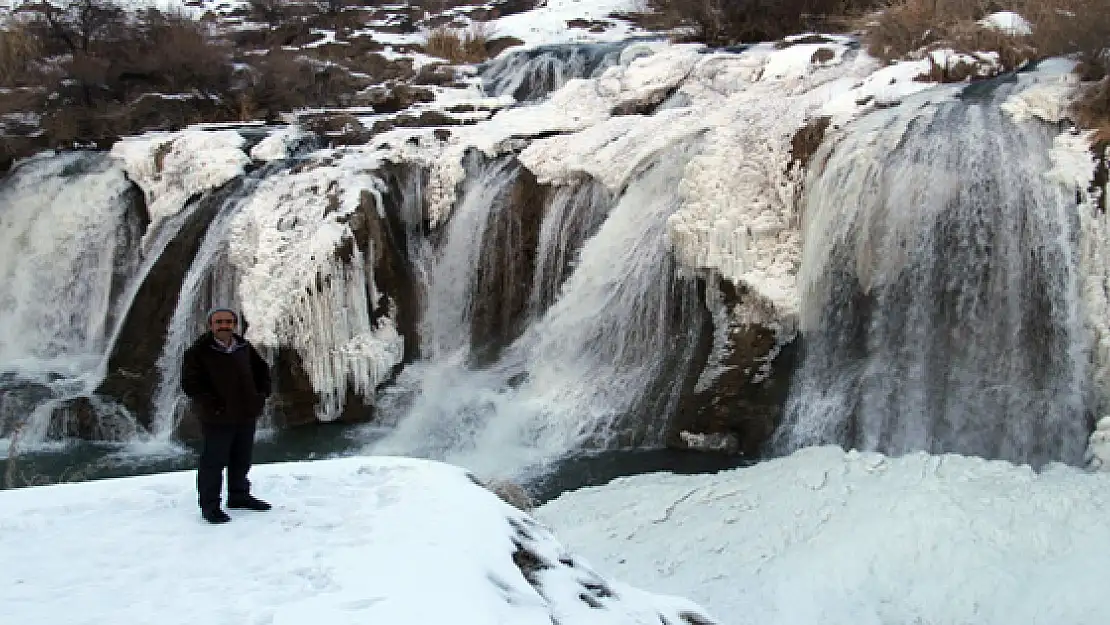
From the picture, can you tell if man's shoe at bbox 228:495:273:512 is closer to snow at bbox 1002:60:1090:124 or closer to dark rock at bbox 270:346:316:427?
dark rock at bbox 270:346:316:427

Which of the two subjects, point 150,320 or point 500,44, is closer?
point 150,320

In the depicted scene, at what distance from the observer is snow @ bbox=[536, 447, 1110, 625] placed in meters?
5.01

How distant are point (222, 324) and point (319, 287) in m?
5.90

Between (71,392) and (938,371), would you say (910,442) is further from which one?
(71,392)

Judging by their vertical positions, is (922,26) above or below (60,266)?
above

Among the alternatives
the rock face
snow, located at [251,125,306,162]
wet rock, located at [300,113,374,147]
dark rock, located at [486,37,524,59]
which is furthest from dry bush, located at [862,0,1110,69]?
dark rock, located at [486,37,524,59]

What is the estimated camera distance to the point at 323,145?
12.7m

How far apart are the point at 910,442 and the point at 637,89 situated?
6.69 meters

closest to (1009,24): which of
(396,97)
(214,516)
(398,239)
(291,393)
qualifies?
(398,239)

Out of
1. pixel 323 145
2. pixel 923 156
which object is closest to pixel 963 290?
pixel 923 156

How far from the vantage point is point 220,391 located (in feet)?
13.4

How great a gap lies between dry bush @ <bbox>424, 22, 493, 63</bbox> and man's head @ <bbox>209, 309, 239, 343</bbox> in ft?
48.7

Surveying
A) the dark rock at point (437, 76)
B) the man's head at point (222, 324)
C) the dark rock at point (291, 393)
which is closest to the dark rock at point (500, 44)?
the dark rock at point (437, 76)

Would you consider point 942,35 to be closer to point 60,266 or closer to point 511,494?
point 511,494
